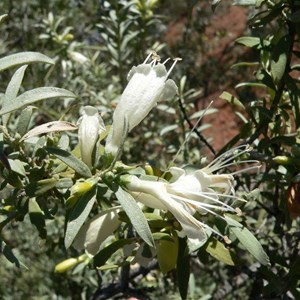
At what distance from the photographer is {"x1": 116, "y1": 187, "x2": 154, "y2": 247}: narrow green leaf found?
1.08m

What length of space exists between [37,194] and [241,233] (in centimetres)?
48

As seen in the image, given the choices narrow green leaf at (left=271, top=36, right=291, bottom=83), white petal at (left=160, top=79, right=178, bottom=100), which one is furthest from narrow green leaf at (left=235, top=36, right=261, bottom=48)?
white petal at (left=160, top=79, right=178, bottom=100)

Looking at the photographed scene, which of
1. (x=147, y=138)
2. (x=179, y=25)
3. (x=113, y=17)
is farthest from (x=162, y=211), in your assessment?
(x=179, y=25)

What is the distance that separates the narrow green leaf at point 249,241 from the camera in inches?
49.8

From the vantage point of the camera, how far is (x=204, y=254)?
139 centimetres

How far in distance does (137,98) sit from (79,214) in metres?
0.29

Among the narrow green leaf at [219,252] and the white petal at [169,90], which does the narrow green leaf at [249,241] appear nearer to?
the narrow green leaf at [219,252]

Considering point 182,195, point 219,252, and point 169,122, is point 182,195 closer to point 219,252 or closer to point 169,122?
point 219,252

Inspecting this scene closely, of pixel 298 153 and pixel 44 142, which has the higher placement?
pixel 44 142

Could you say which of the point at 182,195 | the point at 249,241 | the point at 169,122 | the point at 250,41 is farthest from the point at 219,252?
the point at 169,122

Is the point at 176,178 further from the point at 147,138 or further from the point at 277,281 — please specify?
the point at 147,138

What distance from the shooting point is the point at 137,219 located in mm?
1087

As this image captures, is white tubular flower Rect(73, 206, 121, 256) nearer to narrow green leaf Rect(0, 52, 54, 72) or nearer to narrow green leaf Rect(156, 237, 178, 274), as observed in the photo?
narrow green leaf Rect(156, 237, 178, 274)

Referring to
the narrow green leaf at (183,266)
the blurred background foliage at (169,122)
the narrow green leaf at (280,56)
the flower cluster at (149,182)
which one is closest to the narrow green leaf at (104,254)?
the flower cluster at (149,182)
